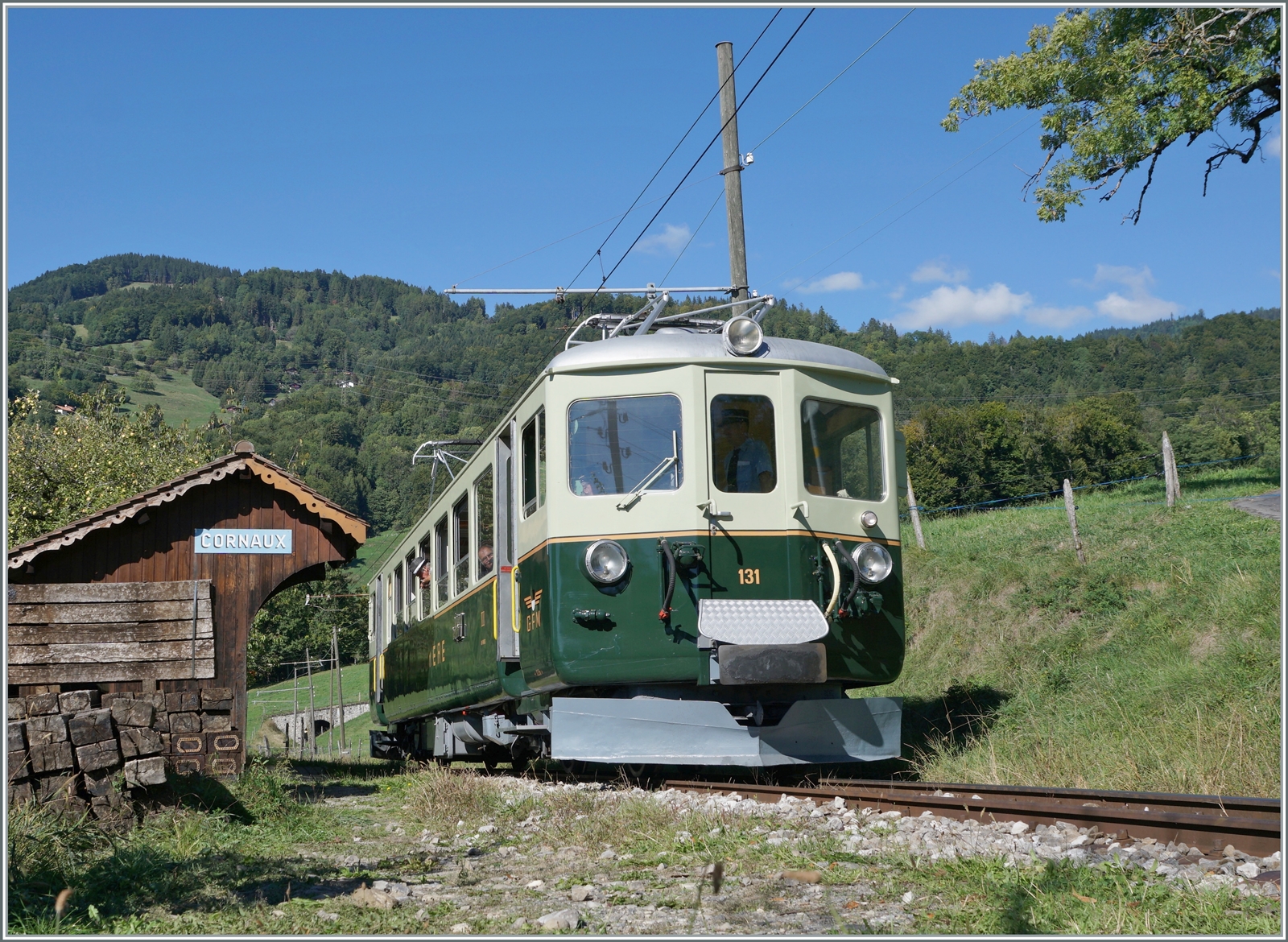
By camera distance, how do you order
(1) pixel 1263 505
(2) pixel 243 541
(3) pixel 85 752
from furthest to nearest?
(1) pixel 1263 505
(2) pixel 243 541
(3) pixel 85 752

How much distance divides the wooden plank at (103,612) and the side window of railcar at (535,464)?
404cm

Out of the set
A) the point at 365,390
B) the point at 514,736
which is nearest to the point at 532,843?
the point at 514,736

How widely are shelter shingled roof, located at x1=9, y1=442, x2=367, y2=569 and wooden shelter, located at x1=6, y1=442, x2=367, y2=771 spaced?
1 cm

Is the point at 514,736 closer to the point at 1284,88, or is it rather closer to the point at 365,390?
the point at 1284,88

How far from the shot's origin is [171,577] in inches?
468

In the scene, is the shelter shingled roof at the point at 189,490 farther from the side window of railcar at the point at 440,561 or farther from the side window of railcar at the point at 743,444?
the side window of railcar at the point at 743,444

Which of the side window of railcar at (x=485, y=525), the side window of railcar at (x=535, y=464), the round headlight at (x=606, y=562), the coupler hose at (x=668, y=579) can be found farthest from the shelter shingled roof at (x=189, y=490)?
the coupler hose at (x=668, y=579)

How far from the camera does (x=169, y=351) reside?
448ft

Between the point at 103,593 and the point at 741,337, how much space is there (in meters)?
6.56

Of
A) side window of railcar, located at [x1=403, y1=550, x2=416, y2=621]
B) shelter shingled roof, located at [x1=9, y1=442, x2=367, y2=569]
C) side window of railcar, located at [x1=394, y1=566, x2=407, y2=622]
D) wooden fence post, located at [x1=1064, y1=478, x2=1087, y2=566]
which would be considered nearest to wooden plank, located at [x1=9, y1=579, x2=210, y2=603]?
shelter shingled roof, located at [x1=9, y1=442, x2=367, y2=569]

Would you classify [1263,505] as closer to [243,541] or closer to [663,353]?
[663,353]

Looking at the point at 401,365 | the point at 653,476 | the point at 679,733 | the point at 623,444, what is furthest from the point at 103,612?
the point at 401,365

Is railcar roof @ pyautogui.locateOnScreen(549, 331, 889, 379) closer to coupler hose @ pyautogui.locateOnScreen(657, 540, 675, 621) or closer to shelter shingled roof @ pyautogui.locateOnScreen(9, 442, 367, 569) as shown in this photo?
coupler hose @ pyautogui.locateOnScreen(657, 540, 675, 621)

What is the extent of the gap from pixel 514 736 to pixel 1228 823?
6.83m
